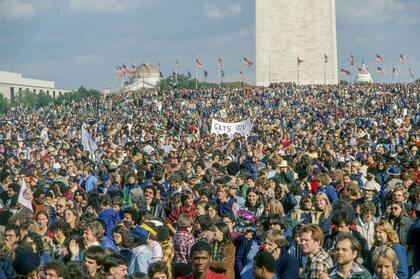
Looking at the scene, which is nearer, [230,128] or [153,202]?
[153,202]

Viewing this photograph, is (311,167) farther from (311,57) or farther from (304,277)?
(311,57)

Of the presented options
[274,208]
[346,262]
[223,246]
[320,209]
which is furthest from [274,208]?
[346,262]

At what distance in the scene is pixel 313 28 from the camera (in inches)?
3204

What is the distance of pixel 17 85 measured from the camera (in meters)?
147

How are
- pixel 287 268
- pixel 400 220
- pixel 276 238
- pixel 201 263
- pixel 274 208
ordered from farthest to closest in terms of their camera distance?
pixel 274 208
pixel 400 220
pixel 276 238
pixel 287 268
pixel 201 263

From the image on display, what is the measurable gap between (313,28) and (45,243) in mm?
72071

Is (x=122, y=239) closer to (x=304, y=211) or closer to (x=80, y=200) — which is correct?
(x=304, y=211)

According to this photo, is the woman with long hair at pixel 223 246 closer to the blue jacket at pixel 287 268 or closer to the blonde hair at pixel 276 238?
the blonde hair at pixel 276 238

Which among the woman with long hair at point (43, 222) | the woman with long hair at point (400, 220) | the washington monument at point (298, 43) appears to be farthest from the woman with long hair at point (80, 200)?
the washington monument at point (298, 43)

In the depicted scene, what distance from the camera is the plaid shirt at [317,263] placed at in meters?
7.89

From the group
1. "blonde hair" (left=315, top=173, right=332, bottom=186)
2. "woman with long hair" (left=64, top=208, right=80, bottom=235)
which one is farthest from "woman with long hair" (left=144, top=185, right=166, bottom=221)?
"woman with long hair" (left=64, top=208, right=80, bottom=235)

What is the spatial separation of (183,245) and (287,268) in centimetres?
166

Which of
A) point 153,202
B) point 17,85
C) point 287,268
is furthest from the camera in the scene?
point 17,85

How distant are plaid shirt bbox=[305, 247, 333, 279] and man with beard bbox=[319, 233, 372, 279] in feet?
0.47
